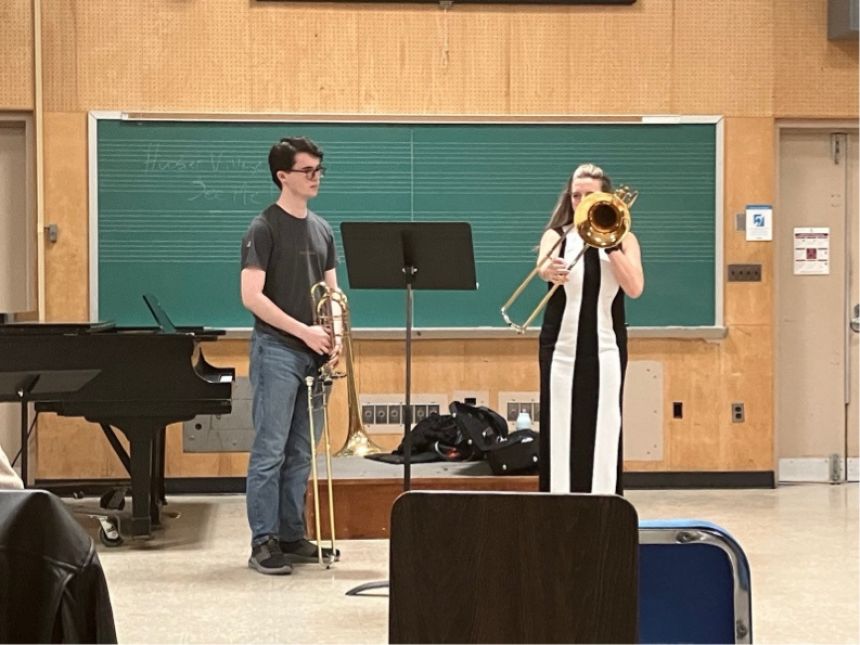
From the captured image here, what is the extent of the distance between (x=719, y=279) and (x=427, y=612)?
21.2 ft

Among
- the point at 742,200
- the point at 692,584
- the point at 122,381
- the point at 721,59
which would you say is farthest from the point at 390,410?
the point at 692,584

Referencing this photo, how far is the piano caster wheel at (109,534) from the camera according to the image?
20.8 ft

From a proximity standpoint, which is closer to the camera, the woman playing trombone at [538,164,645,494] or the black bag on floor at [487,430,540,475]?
the woman playing trombone at [538,164,645,494]

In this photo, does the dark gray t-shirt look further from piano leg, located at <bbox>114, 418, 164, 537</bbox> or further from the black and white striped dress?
the black and white striped dress

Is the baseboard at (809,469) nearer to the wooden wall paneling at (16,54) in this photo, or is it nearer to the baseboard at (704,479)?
the baseboard at (704,479)

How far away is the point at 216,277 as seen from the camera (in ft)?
26.3

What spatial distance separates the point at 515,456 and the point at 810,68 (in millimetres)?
3401

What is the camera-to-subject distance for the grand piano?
5988 mm

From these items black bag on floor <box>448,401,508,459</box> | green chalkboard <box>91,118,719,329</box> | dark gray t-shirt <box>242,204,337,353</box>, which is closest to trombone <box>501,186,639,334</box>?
dark gray t-shirt <box>242,204,337,353</box>

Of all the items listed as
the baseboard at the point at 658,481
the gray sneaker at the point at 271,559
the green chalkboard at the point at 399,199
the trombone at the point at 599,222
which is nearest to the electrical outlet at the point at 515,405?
the green chalkboard at the point at 399,199

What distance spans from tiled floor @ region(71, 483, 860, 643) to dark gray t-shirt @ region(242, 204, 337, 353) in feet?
3.37

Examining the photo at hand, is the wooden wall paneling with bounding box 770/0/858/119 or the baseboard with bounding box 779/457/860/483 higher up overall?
the wooden wall paneling with bounding box 770/0/858/119

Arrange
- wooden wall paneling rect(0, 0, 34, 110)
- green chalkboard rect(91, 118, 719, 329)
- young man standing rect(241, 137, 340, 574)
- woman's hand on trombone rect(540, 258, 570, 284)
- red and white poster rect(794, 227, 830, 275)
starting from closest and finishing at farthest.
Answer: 1. woman's hand on trombone rect(540, 258, 570, 284)
2. young man standing rect(241, 137, 340, 574)
3. wooden wall paneling rect(0, 0, 34, 110)
4. green chalkboard rect(91, 118, 719, 329)
5. red and white poster rect(794, 227, 830, 275)

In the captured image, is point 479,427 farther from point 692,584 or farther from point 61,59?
point 692,584
